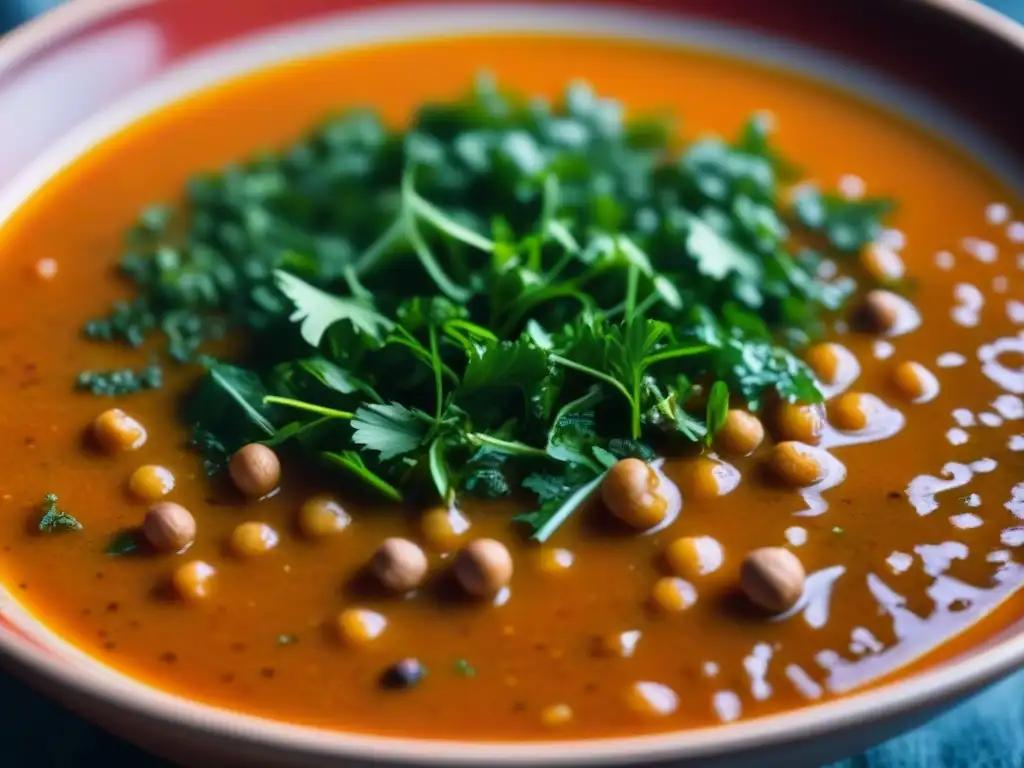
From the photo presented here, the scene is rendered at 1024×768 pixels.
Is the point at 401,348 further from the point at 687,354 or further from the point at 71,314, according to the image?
the point at 71,314

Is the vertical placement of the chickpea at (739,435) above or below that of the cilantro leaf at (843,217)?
below

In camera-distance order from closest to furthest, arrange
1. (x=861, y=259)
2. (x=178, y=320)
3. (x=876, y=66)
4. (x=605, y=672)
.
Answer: (x=605, y=672) → (x=178, y=320) → (x=861, y=259) → (x=876, y=66)

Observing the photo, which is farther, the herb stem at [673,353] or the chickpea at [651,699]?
the herb stem at [673,353]

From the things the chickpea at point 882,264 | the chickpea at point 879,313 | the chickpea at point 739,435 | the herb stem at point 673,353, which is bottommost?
the chickpea at point 739,435

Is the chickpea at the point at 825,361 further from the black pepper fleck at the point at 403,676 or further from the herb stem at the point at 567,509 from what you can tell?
the black pepper fleck at the point at 403,676

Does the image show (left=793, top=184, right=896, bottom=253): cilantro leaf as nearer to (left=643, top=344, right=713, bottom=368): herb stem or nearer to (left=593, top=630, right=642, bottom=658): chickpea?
(left=643, top=344, right=713, bottom=368): herb stem

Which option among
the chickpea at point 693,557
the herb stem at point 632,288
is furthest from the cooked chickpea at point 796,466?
the herb stem at point 632,288

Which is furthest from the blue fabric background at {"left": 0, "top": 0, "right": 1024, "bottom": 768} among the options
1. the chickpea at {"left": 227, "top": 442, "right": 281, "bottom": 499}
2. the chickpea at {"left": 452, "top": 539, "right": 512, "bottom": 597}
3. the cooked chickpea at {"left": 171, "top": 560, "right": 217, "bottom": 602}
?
the chickpea at {"left": 452, "top": 539, "right": 512, "bottom": 597}

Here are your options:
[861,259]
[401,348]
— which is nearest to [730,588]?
[401,348]
